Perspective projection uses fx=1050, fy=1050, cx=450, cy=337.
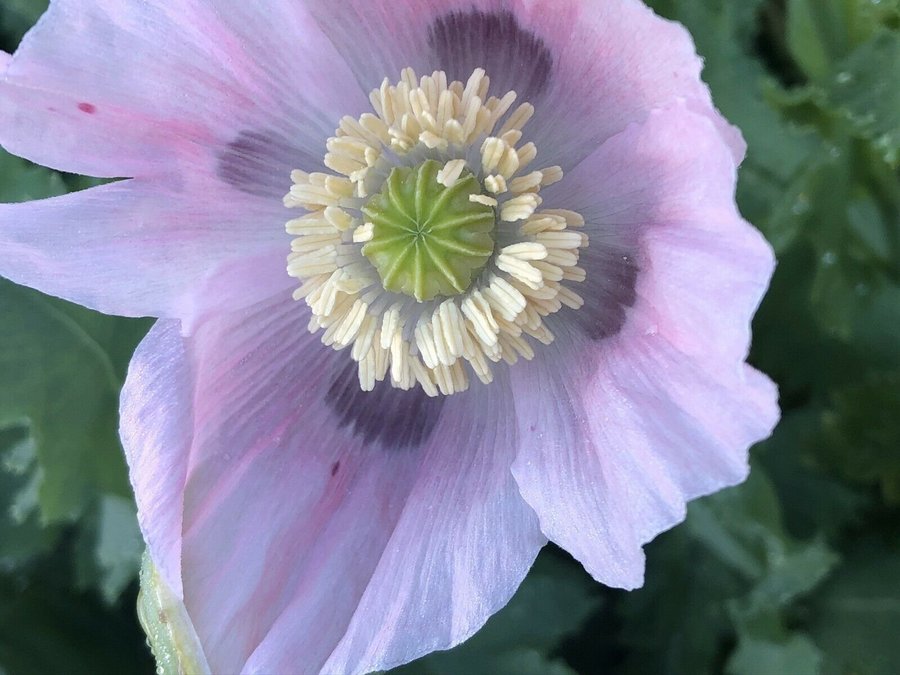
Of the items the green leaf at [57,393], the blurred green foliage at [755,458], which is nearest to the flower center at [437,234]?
the blurred green foliage at [755,458]

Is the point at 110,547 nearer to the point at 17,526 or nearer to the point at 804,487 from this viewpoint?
the point at 17,526

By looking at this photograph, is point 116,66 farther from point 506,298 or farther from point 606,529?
point 606,529

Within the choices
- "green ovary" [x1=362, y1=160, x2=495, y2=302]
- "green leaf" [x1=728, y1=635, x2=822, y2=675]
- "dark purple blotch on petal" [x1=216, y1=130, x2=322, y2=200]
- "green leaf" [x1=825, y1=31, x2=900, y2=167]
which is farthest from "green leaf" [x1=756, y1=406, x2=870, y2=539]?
"dark purple blotch on petal" [x1=216, y1=130, x2=322, y2=200]

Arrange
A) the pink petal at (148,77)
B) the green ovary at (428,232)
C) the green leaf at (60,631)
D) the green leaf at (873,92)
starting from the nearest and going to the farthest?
the pink petal at (148,77) < the green ovary at (428,232) < the green leaf at (873,92) < the green leaf at (60,631)

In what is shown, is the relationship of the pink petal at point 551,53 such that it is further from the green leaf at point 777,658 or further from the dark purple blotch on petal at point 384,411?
the green leaf at point 777,658

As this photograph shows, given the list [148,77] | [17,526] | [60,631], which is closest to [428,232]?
[148,77]

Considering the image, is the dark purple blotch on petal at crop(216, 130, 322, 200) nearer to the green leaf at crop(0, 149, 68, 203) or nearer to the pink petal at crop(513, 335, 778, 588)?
the pink petal at crop(513, 335, 778, 588)

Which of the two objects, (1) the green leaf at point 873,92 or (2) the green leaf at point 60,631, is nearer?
(1) the green leaf at point 873,92

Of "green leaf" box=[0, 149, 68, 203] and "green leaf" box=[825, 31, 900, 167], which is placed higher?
"green leaf" box=[825, 31, 900, 167]
